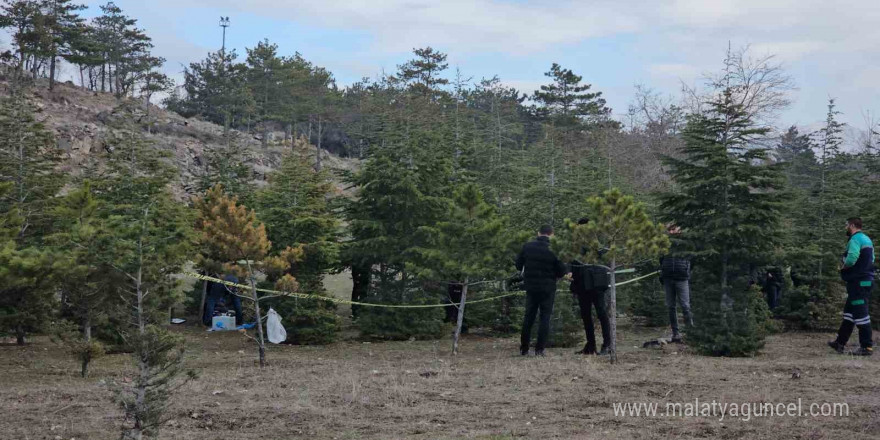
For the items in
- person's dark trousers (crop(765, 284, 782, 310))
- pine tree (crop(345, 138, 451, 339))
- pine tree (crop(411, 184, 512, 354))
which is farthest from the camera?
person's dark trousers (crop(765, 284, 782, 310))

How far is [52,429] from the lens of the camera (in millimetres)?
7578

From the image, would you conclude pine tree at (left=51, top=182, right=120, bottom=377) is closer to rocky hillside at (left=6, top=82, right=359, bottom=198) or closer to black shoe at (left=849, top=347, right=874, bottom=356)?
black shoe at (left=849, top=347, right=874, bottom=356)

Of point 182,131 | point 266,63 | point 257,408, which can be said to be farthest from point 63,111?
point 257,408

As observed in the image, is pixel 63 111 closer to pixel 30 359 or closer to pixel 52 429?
pixel 30 359

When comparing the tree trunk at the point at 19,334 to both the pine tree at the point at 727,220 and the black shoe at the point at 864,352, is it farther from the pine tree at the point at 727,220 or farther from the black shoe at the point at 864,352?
the black shoe at the point at 864,352

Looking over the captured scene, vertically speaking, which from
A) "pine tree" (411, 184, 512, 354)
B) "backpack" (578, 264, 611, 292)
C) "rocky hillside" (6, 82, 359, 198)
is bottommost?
"backpack" (578, 264, 611, 292)

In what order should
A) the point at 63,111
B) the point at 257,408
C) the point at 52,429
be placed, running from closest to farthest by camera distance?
the point at 52,429 → the point at 257,408 → the point at 63,111

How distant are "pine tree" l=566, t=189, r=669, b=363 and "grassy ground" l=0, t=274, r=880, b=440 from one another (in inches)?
65.4

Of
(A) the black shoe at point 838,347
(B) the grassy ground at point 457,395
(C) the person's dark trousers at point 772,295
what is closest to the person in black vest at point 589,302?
(B) the grassy ground at point 457,395

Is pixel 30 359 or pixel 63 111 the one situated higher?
pixel 63 111

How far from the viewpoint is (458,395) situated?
30.2 feet

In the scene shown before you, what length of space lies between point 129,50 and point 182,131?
9.01m

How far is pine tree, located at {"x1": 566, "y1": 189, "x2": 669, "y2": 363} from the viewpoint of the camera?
36.4ft

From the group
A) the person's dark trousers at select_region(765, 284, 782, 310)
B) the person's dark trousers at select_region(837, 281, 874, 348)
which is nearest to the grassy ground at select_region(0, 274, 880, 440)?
the person's dark trousers at select_region(837, 281, 874, 348)
